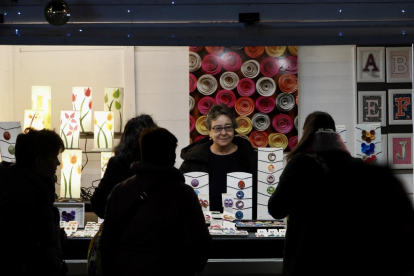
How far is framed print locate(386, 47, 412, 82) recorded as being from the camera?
21.1 feet

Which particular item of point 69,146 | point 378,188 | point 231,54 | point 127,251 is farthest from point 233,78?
point 378,188

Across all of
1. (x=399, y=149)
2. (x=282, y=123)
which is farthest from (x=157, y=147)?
(x=399, y=149)

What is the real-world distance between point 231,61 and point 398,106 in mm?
1850

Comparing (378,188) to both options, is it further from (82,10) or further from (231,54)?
(231,54)

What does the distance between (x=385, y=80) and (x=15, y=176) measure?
4.79m

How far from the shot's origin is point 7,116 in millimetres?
6285

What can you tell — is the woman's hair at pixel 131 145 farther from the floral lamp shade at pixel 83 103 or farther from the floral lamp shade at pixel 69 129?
the floral lamp shade at pixel 83 103

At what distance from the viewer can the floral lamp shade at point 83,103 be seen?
5.26 m

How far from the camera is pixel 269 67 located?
6.39 metres

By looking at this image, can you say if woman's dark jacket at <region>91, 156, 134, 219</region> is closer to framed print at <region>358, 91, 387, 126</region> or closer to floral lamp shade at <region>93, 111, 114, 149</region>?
floral lamp shade at <region>93, 111, 114, 149</region>

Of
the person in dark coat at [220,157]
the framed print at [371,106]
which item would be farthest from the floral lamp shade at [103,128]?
the framed print at [371,106]

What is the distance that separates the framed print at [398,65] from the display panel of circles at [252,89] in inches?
39.6

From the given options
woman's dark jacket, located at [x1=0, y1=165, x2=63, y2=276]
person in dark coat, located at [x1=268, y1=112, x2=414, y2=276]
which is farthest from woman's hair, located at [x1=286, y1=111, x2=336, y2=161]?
person in dark coat, located at [x1=268, y1=112, x2=414, y2=276]

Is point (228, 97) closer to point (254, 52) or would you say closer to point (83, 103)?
point (254, 52)
